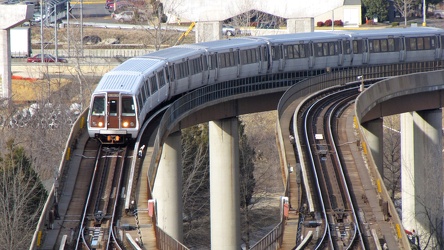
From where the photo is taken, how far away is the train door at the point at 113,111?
35062mm

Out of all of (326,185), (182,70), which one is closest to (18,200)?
(182,70)

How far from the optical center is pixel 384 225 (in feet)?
97.5

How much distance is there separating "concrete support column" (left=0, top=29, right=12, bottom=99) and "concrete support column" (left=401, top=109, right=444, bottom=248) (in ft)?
81.1

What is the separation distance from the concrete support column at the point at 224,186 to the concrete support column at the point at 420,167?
901 cm

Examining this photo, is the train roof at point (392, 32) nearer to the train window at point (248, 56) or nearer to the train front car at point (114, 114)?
the train window at point (248, 56)

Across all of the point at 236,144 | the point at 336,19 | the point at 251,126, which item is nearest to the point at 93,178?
the point at 236,144

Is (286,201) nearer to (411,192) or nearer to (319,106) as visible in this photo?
(319,106)

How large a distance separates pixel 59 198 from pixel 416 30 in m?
32.9

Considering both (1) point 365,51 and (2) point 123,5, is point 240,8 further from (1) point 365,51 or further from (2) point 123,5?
(2) point 123,5

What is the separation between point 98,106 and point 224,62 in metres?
13.1

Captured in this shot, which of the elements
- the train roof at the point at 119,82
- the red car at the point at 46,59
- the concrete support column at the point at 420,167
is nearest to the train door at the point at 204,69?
the train roof at the point at 119,82

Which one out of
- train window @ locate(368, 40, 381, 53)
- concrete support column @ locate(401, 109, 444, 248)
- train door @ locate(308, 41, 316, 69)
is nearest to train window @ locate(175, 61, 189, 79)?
train door @ locate(308, 41, 316, 69)

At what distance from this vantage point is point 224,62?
157 ft

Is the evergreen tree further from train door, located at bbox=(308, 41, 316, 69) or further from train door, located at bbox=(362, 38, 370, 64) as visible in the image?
train door, located at bbox=(308, 41, 316, 69)
